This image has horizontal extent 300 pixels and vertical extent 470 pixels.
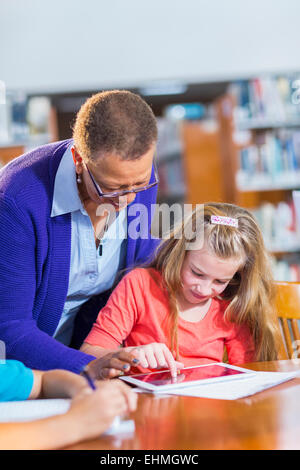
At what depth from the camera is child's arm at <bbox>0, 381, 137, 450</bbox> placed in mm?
699

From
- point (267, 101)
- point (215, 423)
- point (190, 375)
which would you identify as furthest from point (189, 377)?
point (267, 101)

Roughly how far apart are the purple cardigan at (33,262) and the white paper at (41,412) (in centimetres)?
24

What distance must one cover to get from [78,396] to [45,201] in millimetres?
612

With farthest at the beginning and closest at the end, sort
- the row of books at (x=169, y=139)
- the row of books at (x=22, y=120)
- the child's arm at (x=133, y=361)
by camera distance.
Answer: the row of books at (x=169, y=139), the row of books at (x=22, y=120), the child's arm at (x=133, y=361)

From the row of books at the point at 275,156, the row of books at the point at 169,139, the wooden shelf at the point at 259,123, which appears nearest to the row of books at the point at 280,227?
the row of books at the point at 275,156

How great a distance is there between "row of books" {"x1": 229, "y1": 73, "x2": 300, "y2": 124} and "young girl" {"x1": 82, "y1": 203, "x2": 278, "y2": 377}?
8.19 ft

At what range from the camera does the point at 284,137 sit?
12.6 feet

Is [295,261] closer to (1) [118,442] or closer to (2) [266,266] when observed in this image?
(2) [266,266]

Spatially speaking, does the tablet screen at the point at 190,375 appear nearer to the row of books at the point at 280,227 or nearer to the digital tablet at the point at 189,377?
the digital tablet at the point at 189,377

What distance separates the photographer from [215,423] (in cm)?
81

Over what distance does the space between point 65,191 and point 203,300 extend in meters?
0.48

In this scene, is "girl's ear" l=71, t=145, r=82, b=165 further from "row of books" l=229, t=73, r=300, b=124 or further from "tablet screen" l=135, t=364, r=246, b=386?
"row of books" l=229, t=73, r=300, b=124

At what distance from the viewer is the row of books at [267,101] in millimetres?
3836

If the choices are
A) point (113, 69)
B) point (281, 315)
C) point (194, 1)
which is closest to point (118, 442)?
point (281, 315)
